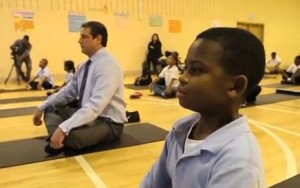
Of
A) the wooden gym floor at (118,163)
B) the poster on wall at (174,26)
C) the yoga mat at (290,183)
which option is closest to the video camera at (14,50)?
the wooden gym floor at (118,163)

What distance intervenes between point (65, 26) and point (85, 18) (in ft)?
2.24

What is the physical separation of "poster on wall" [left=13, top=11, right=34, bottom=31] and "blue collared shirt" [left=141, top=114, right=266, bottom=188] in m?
9.04

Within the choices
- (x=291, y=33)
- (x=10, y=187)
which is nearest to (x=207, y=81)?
(x=10, y=187)

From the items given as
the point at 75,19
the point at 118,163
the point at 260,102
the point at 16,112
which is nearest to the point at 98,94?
the point at 118,163

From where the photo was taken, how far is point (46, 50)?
9492 millimetres

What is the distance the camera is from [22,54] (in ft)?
28.7

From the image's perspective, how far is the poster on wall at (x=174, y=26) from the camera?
37.9 ft

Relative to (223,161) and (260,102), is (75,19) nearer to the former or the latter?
(260,102)

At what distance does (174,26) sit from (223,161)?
11.1 metres

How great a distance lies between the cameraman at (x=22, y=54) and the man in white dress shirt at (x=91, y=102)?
240 inches

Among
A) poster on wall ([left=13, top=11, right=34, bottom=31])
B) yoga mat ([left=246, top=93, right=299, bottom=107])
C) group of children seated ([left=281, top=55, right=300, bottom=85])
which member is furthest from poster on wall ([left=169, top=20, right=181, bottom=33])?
yoga mat ([left=246, top=93, right=299, bottom=107])

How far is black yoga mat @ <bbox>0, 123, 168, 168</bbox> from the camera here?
9.25ft

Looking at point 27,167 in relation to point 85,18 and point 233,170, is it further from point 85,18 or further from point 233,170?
point 85,18

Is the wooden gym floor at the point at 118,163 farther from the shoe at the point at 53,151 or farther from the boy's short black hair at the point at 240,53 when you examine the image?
the boy's short black hair at the point at 240,53
